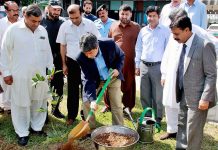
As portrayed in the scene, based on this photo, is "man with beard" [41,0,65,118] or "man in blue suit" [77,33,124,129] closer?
"man in blue suit" [77,33,124,129]

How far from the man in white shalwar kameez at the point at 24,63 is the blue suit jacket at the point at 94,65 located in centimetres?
82

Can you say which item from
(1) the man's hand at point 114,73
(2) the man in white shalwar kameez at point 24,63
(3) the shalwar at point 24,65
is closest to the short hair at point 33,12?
(2) the man in white shalwar kameez at point 24,63

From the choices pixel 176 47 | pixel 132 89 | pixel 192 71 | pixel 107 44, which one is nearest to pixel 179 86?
pixel 192 71

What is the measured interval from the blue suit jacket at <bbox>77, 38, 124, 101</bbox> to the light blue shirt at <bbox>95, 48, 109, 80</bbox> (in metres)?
0.04

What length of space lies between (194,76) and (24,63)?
2499 mm

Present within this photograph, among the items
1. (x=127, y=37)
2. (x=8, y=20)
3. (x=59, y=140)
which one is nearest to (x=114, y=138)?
(x=59, y=140)

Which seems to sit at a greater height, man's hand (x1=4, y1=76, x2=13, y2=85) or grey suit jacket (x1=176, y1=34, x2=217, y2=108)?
grey suit jacket (x1=176, y1=34, x2=217, y2=108)

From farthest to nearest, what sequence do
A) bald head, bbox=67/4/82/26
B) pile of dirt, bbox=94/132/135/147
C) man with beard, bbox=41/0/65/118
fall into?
man with beard, bbox=41/0/65/118 < bald head, bbox=67/4/82/26 < pile of dirt, bbox=94/132/135/147

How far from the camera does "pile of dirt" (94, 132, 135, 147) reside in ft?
12.5

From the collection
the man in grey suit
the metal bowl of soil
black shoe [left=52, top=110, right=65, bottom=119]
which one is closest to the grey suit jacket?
the man in grey suit

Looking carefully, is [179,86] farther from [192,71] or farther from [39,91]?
[39,91]

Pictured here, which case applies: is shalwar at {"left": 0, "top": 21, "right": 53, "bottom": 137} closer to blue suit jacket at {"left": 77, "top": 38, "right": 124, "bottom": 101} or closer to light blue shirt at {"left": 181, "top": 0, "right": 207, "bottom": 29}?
blue suit jacket at {"left": 77, "top": 38, "right": 124, "bottom": 101}

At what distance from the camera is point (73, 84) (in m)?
5.30

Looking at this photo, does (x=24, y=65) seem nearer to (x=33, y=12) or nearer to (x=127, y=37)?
(x=33, y=12)
